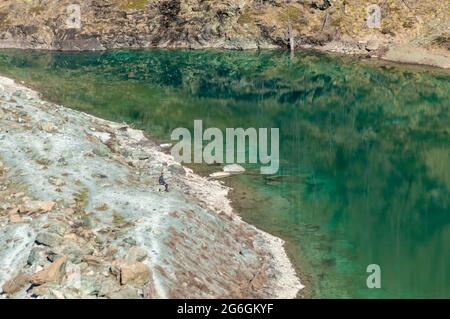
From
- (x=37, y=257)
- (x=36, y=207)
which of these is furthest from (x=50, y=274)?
(x=36, y=207)

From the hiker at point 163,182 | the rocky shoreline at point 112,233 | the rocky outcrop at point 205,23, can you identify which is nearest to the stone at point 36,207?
the rocky shoreline at point 112,233

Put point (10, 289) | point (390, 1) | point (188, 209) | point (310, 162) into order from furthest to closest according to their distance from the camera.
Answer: point (390, 1)
point (310, 162)
point (188, 209)
point (10, 289)

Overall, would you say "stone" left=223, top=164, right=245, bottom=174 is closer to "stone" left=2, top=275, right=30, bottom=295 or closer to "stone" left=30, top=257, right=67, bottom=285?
"stone" left=30, top=257, right=67, bottom=285

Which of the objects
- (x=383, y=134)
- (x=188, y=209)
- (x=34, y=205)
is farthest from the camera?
(x=383, y=134)

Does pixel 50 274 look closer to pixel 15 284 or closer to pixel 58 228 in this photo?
pixel 15 284

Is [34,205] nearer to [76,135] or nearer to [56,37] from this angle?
[76,135]
